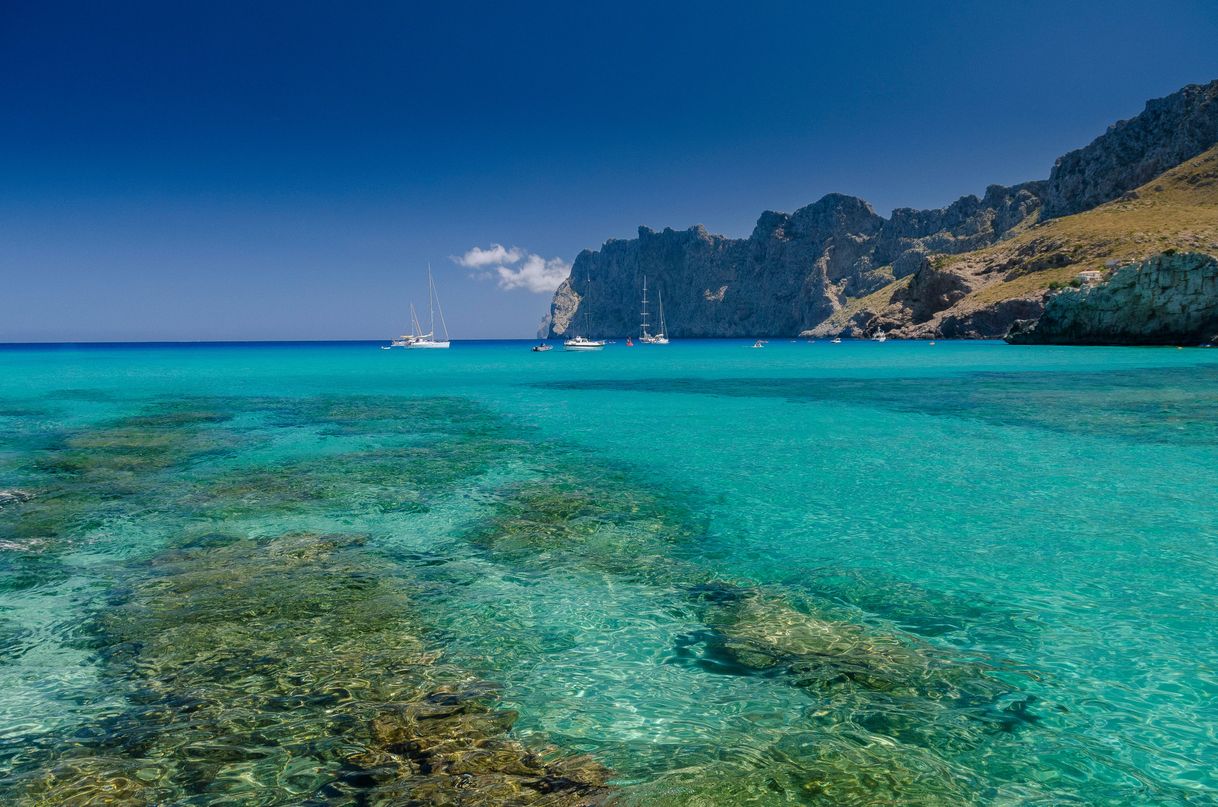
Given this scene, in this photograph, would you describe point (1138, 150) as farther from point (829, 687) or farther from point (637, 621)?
point (829, 687)

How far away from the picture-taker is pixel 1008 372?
6112cm

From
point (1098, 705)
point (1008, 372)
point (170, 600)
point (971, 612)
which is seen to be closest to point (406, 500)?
point (170, 600)

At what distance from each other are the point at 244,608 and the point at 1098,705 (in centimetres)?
1091

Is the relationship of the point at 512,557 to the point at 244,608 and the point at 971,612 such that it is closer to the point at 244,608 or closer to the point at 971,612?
the point at 244,608

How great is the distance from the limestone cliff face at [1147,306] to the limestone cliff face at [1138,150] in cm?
9418

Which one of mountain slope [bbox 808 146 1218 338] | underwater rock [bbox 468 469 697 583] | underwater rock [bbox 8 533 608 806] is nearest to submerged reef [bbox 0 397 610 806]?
underwater rock [bbox 8 533 608 806]

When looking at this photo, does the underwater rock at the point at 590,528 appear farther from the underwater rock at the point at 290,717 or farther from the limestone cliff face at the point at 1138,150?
the limestone cliff face at the point at 1138,150

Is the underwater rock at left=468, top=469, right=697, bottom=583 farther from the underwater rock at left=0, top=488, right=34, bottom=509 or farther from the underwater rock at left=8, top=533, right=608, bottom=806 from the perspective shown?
the underwater rock at left=0, top=488, right=34, bottom=509

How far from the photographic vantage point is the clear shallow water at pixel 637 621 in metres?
6.00

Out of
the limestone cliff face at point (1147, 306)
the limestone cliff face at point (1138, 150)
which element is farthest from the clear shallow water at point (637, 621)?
the limestone cliff face at point (1138, 150)

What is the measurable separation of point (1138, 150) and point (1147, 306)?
370ft

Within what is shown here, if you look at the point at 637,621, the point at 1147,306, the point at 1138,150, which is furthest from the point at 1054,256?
the point at 637,621

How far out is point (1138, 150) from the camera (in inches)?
6811

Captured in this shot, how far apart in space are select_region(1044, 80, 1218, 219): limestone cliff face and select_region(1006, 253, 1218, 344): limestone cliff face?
309 feet
